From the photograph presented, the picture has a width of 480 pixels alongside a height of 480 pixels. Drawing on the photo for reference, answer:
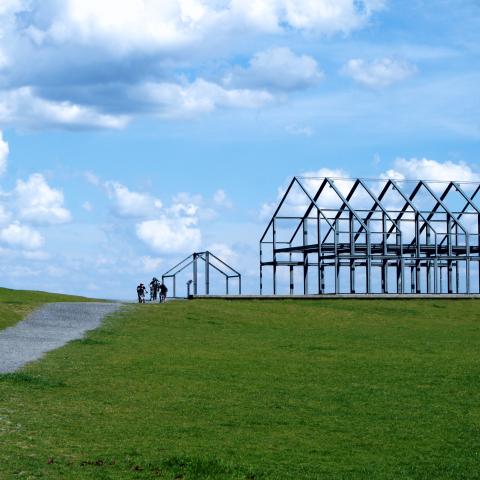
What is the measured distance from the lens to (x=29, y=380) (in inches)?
816

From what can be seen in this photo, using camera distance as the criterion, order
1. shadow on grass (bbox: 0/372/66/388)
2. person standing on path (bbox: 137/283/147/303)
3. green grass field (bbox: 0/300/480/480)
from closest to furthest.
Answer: green grass field (bbox: 0/300/480/480) → shadow on grass (bbox: 0/372/66/388) → person standing on path (bbox: 137/283/147/303)

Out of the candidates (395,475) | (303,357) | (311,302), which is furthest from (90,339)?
(311,302)

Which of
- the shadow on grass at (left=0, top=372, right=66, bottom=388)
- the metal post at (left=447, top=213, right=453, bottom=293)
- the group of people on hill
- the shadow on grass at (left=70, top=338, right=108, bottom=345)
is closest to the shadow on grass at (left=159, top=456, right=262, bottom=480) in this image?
the shadow on grass at (left=0, top=372, right=66, bottom=388)

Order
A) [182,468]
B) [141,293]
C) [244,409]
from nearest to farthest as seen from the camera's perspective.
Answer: [182,468], [244,409], [141,293]

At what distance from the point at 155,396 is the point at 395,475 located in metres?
7.98

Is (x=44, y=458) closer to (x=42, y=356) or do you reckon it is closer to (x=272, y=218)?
(x=42, y=356)

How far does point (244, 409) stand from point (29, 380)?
549 cm

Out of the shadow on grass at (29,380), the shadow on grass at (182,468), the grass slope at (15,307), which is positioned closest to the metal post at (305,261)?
the grass slope at (15,307)

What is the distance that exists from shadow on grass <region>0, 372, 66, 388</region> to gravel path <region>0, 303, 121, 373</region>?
1312 millimetres

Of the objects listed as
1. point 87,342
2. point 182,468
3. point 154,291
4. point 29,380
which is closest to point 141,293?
A: point 154,291

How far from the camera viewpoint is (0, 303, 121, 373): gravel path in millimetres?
26188

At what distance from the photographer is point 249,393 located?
66.5 ft

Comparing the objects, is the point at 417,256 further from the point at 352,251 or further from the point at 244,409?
the point at 244,409

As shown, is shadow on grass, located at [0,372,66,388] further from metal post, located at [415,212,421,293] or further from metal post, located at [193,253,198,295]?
metal post, located at [415,212,421,293]
